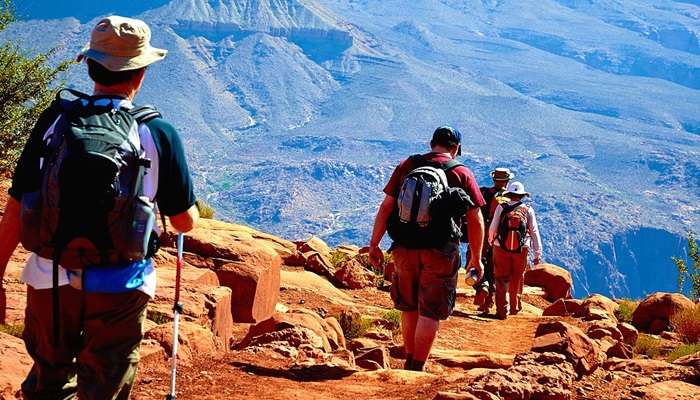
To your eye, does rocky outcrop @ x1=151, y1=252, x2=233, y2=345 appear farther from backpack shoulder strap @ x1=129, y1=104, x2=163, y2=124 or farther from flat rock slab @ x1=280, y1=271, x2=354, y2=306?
backpack shoulder strap @ x1=129, y1=104, x2=163, y2=124

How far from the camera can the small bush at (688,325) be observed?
12016 millimetres

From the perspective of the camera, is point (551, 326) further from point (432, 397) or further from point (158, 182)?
point (158, 182)

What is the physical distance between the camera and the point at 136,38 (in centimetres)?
413

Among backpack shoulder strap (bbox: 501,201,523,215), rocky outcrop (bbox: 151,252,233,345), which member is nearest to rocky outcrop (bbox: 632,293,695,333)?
backpack shoulder strap (bbox: 501,201,523,215)

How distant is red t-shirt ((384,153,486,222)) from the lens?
24.5 feet

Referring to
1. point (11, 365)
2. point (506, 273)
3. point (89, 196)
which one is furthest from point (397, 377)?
point (506, 273)

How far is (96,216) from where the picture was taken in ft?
12.7

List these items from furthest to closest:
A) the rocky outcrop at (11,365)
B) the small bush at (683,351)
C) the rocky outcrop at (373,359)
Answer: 1. the small bush at (683,351)
2. the rocky outcrop at (373,359)
3. the rocky outcrop at (11,365)

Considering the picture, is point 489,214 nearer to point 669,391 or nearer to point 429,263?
point 429,263

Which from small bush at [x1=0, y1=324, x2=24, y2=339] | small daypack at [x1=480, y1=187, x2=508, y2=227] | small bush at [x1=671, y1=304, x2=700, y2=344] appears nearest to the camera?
small bush at [x1=0, y1=324, x2=24, y2=339]

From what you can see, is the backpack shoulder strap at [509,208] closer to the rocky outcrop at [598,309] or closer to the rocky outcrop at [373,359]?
the rocky outcrop at [598,309]

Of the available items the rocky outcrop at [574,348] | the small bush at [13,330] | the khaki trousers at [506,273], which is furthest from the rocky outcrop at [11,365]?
the khaki trousers at [506,273]

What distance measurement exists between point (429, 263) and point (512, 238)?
4.99m

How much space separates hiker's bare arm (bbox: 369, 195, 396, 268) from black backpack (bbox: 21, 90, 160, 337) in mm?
3728
